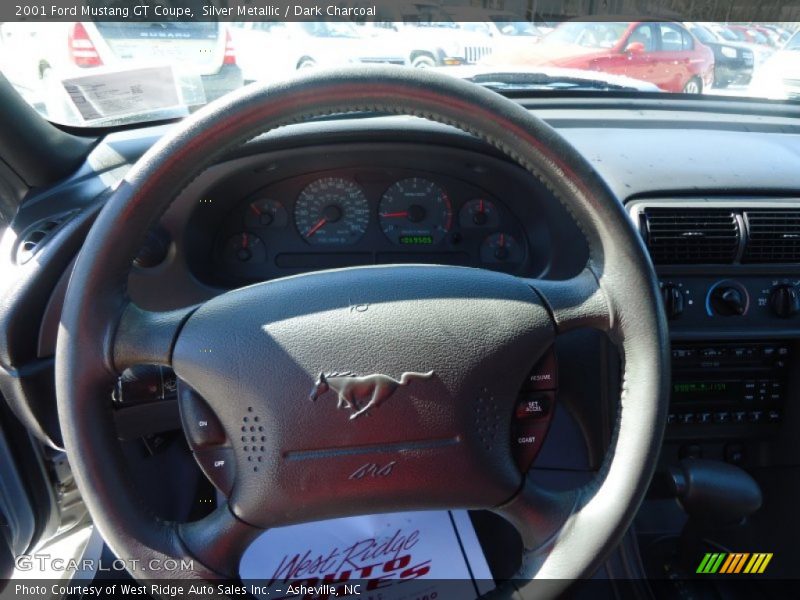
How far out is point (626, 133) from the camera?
76.8 inches

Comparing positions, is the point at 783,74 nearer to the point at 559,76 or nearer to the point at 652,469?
the point at 559,76

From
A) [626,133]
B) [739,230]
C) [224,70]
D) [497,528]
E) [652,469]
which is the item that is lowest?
[497,528]

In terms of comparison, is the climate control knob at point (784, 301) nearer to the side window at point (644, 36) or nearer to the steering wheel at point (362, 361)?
the steering wheel at point (362, 361)

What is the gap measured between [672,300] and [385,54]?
3.63 feet

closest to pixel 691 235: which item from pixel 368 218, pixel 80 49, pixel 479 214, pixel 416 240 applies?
pixel 479 214

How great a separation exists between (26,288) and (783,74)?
244 cm

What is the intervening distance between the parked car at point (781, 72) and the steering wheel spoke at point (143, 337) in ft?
7.17

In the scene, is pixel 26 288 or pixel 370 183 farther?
pixel 370 183

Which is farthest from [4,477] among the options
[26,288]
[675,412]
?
[675,412]

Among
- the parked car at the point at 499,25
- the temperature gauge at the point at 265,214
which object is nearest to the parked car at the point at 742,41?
the parked car at the point at 499,25

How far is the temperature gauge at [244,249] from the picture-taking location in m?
1.87

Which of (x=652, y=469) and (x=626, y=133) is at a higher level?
(x=626, y=133)

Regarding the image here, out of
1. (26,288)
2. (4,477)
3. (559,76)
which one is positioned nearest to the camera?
(26,288)

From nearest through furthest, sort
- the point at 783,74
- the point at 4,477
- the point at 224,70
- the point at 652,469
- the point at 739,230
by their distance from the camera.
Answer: the point at 652,469 < the point at 4,477 < the point at 739,230 < the point at 224,70 < the point at 783,74
